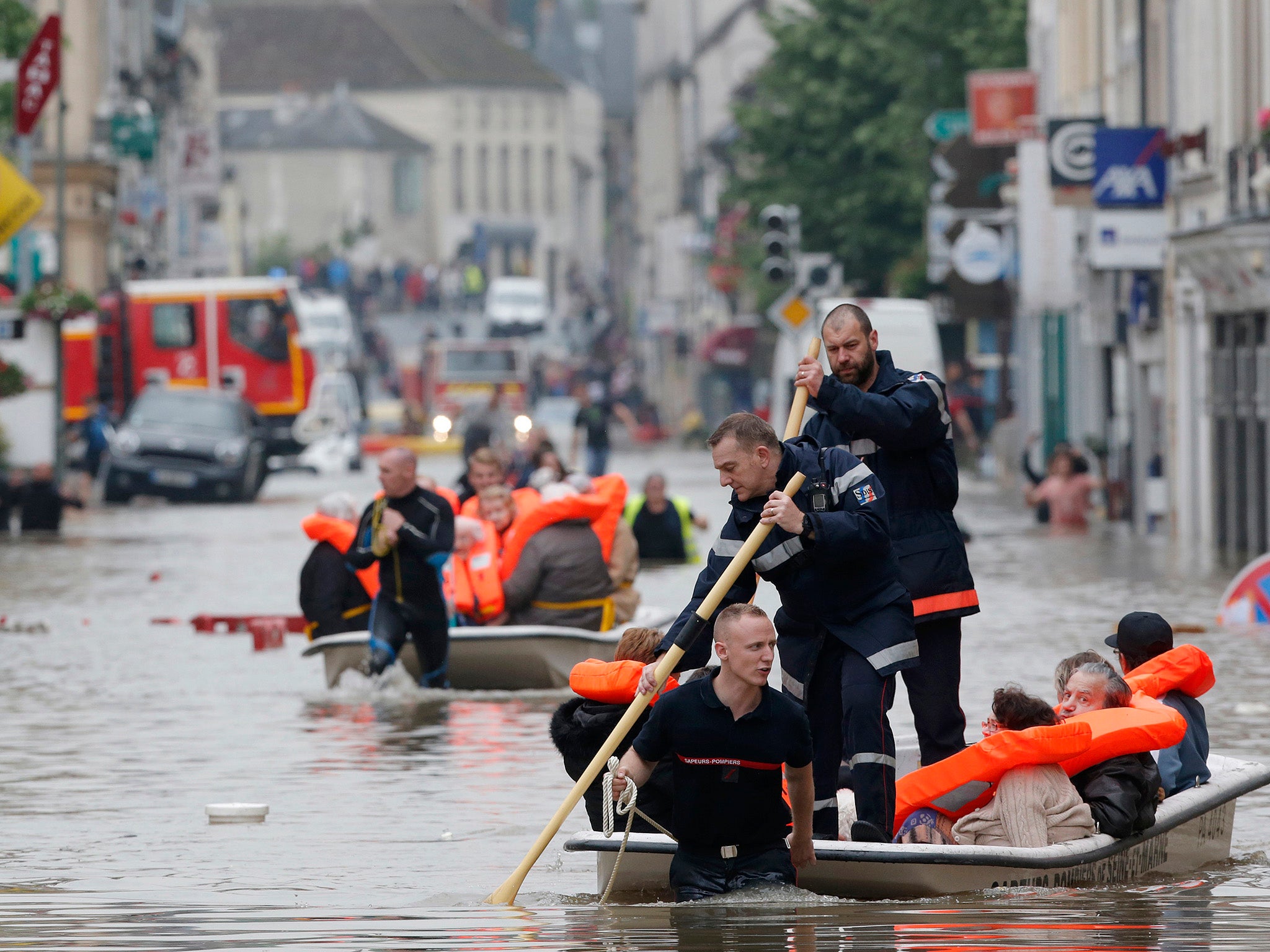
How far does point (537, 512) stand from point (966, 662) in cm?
306

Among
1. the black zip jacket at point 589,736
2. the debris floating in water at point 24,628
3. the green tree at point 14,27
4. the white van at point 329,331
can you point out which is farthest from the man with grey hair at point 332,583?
the white van at point 329,331

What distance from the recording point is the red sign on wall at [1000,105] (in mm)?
45562

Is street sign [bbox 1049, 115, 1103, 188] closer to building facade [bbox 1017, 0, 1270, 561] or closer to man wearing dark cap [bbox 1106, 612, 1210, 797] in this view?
building facade [bbox 1017, 0, 1270, 561]

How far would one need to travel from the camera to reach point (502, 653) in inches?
645

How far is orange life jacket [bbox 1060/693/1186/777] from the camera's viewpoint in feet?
30.6

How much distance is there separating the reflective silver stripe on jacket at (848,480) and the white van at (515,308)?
375 ft

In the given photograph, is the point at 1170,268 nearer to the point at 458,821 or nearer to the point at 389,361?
the point at 458,821

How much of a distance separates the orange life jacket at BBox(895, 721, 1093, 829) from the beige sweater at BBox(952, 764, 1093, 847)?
0.16 ft

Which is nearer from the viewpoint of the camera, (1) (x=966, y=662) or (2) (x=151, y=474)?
(1) (x=966, y=662)

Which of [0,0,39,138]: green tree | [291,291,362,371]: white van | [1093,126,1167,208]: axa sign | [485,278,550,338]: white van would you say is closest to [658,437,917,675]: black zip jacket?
[1093,126,1167,208]: axa sign

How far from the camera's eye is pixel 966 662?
17.9 meters

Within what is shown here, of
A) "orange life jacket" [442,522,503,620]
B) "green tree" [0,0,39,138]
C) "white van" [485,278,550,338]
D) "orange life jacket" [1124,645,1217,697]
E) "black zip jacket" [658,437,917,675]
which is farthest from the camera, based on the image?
"white van" [485,278,550,338]

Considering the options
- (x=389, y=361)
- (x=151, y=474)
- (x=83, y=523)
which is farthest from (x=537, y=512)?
(x=389, y=361)

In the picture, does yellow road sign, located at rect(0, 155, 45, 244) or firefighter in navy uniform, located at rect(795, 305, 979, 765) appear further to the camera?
yellow road sign, located at rect(0, 155, 45, 244)
